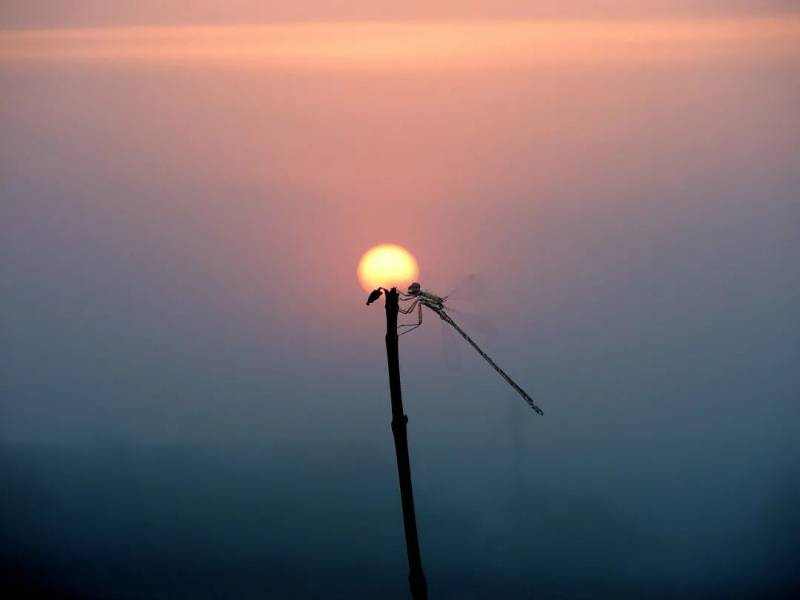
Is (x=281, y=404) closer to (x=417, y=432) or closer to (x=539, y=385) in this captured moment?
(x=417, y=432)

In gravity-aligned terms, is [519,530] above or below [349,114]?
below

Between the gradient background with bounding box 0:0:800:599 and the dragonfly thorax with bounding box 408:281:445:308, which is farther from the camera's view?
the gradient background with bounding box 0:0:800:599

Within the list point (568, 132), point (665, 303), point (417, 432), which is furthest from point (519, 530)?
point (568, 132)

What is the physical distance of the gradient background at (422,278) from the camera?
135 centimetres

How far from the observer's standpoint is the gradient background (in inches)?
53.1

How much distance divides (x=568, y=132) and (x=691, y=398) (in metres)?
0.58

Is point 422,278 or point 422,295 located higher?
point 422,278

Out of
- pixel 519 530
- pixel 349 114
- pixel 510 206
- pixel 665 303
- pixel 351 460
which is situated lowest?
pixel 519 530

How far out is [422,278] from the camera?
141 centimetres

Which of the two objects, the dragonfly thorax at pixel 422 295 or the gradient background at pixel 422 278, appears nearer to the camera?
the dragonfly thorax at pixel 422 295

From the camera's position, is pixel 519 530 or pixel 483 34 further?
pixel 519 530

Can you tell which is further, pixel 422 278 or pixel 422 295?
pixel 422 278

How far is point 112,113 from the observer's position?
1.45 m

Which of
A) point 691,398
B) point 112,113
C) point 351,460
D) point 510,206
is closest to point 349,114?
point 510,206
